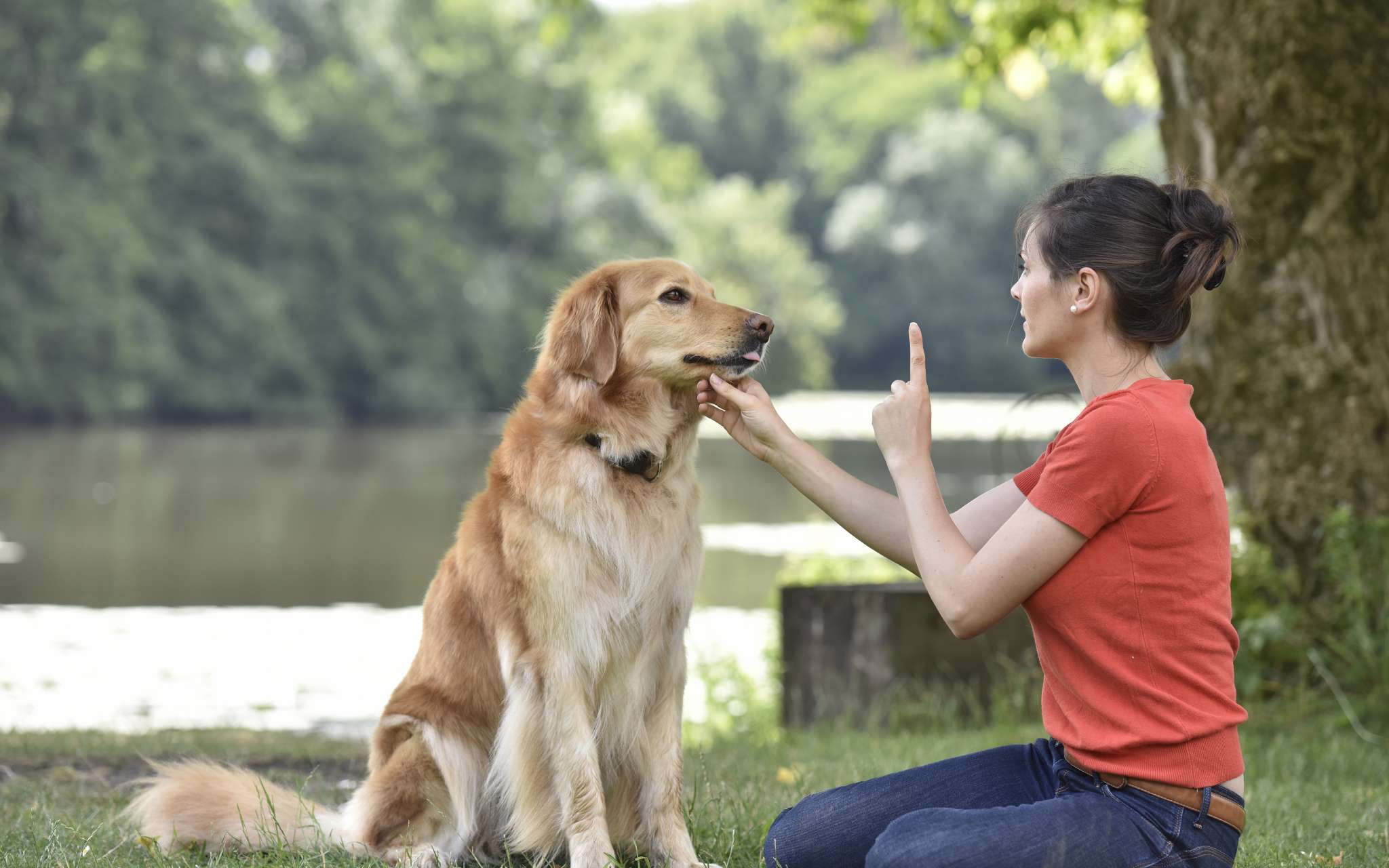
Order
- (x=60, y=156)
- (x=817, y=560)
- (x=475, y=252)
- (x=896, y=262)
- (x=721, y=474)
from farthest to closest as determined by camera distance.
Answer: (x=896, y=262)
(x=475, y=252)
(x=60, y=156)
(x=721, y=474)
(x=817, y=560)

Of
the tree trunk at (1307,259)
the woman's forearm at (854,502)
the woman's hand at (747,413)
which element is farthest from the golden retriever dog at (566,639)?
the tree trunk at (1307,259)

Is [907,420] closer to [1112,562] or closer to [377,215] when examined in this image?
[1112,562]

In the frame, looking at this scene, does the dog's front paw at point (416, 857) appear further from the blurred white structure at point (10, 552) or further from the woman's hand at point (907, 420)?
the blurred white structure at point (10, 552)

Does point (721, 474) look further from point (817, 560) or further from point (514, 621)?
point (514, 621)

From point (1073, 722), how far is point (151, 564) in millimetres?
13692

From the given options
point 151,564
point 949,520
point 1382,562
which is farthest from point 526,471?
point 151,564

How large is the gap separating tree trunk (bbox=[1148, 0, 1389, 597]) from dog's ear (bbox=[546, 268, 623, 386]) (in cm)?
368

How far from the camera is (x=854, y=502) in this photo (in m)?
3.18

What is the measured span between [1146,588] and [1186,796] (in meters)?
0.42

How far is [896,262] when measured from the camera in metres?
70.8

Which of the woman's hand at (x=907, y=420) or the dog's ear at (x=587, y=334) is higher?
the dog's ear at (x=587, y=334)

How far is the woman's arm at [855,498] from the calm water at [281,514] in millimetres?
3183

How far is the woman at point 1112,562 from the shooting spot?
2.66m


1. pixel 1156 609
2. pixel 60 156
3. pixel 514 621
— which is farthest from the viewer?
pixel 60 156
